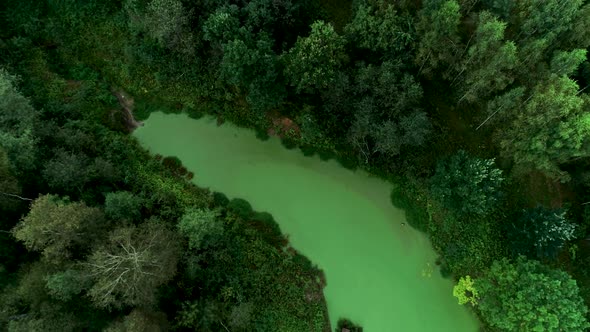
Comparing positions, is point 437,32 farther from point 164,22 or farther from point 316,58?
point 164,22

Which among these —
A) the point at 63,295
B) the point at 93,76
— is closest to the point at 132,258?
the point at 63,295

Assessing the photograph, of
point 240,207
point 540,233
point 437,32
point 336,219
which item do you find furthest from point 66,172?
point 540,233

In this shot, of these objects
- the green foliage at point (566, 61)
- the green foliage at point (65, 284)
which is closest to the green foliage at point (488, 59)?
the green foliage at point (566, 61)

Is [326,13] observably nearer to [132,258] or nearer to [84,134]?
[84,134]

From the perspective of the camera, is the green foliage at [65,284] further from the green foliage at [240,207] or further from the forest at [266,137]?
the green foliage at [240,207]

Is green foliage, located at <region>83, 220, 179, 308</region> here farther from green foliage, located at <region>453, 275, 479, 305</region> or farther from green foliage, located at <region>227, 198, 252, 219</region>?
green foliage, located at <region>453, 275, 479, 305</region>
